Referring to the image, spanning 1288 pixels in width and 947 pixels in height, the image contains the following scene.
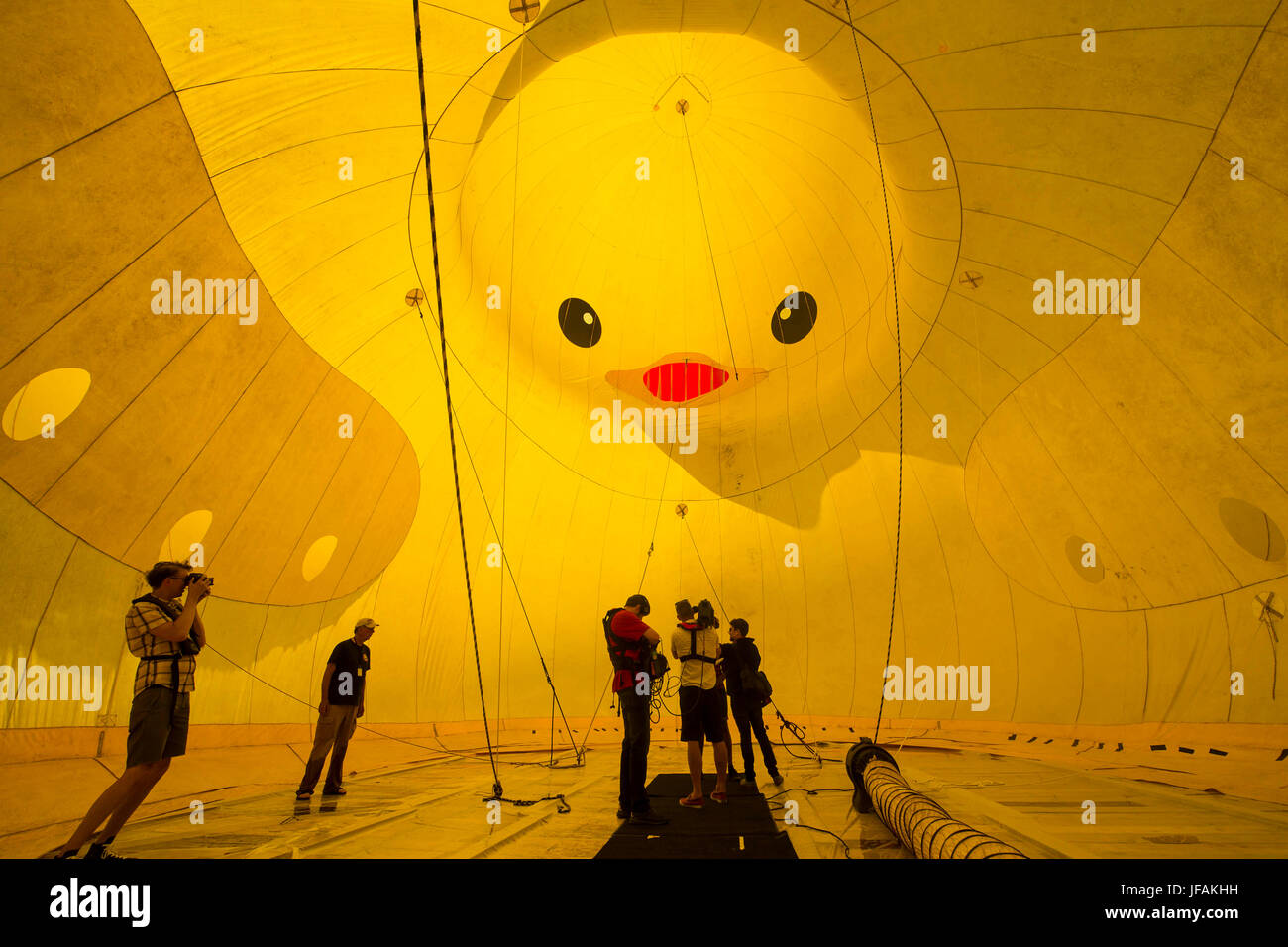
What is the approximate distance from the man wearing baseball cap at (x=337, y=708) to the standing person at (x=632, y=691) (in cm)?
230

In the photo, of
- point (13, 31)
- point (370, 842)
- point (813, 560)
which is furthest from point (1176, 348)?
point (13, 31)

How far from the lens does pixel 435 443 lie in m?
11.1

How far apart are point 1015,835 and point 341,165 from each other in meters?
8.64

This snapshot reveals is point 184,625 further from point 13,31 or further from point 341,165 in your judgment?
point 341,165

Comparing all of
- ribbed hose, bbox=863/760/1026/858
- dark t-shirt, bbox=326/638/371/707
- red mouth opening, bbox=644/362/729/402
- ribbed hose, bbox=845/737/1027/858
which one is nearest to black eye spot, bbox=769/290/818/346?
red mouth opening, bbox=644/362/729/402

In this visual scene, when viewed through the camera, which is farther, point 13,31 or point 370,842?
point 13,31

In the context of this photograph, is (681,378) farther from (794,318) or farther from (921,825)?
(921,825)

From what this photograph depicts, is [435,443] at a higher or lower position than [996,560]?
higher

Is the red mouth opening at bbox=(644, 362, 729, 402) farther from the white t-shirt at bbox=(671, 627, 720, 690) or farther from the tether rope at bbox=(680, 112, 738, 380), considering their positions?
the white t-shirt at bbox=(671, 627, 720, 690)

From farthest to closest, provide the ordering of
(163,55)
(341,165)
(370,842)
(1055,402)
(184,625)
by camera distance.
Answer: (1055,402) < (341,165) < (163,55) < (370,842) < (184,625)

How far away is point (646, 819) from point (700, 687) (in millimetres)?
1232

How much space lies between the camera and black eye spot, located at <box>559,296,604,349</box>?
11781 millimetres

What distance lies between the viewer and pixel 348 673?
641 centimetres
